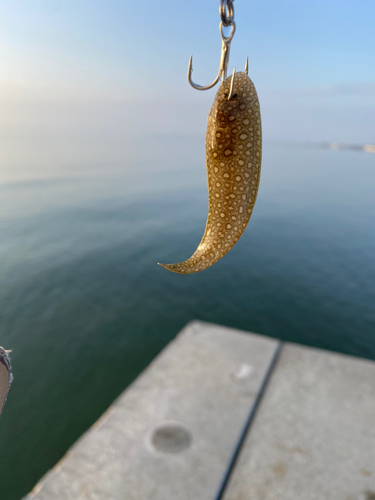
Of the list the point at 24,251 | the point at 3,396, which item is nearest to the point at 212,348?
the point at 3,396

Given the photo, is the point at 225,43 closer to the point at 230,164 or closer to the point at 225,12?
the point at 225,12

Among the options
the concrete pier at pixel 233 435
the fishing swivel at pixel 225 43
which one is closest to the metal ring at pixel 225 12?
the fishing swivel at pixel 225 43

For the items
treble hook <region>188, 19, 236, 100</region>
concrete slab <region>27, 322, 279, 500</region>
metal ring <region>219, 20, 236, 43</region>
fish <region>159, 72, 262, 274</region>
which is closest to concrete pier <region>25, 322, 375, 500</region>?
concrete slab <region>27, 322, 279, 500</region>

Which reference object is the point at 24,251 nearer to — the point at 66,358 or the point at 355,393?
the point at 66,358

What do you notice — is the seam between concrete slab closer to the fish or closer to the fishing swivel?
the fish

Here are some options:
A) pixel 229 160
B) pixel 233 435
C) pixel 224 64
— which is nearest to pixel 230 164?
pixel 229 160

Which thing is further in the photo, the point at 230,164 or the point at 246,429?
the point at 246,429
